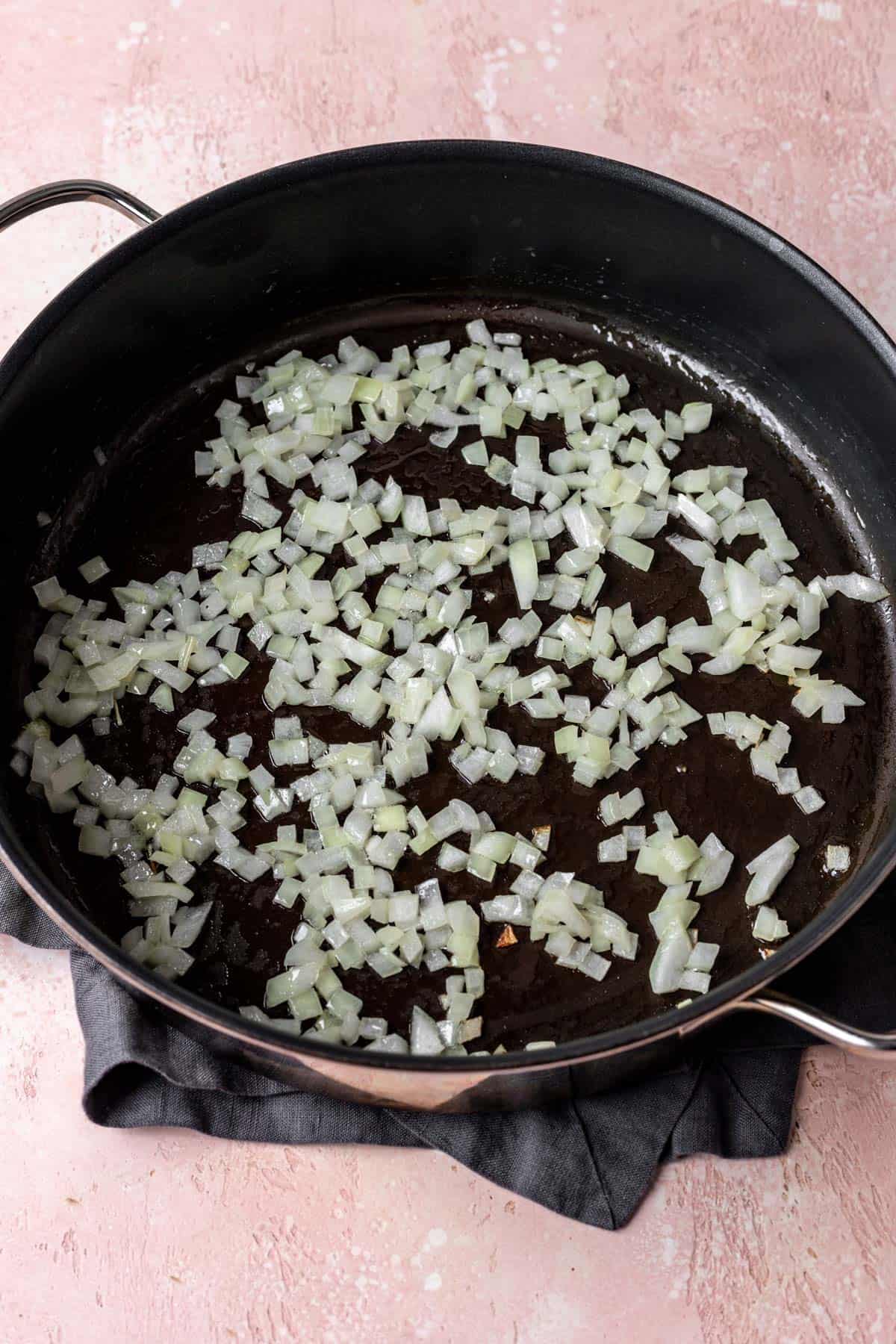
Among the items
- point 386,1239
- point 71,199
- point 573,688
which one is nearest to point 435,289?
point 71,199

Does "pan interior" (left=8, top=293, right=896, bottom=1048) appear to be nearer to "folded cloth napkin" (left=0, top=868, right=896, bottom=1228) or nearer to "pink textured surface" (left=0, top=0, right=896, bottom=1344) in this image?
"folded cloth napkin" (left=0, top=868, right=896, bottom=1228)

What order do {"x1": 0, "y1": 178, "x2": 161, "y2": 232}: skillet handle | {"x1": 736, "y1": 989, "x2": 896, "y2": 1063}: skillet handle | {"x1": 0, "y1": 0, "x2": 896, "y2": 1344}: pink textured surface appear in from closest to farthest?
{"x1": 736, "y1": 989, "x2": 896, "y2": 1063}: skillet handle < {"x1": 0, "y1": 0, "x2": 896, "y2": 1344}: pink textured surface < {"x1": 0, "y1": 178, "x2": 161, "y2": 232}: skillet handle

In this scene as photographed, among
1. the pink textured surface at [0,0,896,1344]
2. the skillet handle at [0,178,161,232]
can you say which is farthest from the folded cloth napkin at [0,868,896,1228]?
the skillet handle at [0,178,161,232]

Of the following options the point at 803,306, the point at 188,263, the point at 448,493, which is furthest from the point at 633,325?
the point at 188,263

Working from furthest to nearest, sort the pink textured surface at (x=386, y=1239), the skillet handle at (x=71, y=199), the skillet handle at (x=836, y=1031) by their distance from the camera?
the skillet handle at (x=71, y=199) < the pink textured surface at (x=386, y=1239) < the skillet handle at (x=836, y=1031)

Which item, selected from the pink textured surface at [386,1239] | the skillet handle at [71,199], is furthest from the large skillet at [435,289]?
the pink textured surface at [386,1239]

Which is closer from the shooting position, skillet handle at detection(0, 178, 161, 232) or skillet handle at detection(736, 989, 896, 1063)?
skillet handle at detection(736, 989, 896, 1063)

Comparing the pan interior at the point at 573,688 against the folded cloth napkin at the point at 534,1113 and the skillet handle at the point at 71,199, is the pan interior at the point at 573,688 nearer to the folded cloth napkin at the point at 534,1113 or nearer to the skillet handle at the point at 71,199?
the folded cloth napkin at the point at 534,1113

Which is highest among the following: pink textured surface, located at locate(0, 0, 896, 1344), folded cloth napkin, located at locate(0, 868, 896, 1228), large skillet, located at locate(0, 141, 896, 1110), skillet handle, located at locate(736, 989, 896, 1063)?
large skillet, located at locate(0, 141, 896, 1110)

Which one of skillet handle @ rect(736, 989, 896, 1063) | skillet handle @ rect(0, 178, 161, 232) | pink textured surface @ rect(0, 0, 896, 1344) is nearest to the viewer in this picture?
skillet handle @ rect(736, 989, 896, 1063)
